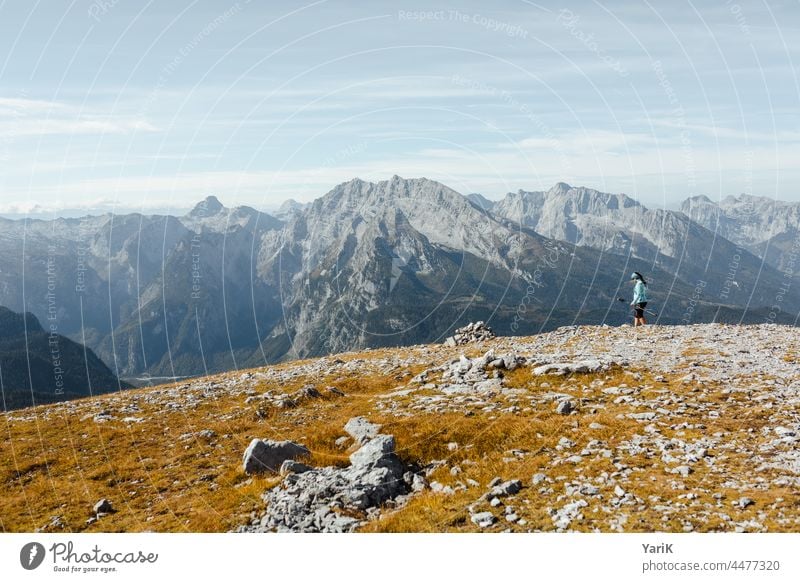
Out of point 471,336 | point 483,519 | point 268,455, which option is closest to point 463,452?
point 483,519

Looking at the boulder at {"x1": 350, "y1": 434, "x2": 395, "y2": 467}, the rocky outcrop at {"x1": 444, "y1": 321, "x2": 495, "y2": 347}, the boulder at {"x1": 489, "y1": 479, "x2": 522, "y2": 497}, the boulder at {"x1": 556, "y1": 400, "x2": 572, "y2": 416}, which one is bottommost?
the rocky outcrop at {"x1": 444, "y1": 321, "x2": 495, "y2": 347}

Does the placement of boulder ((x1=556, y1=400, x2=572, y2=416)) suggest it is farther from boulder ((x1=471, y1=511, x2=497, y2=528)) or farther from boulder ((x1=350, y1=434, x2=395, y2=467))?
boulder ((x1=471, y1=511, x2=497, y2=528))

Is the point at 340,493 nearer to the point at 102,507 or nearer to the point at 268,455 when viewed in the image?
the point at 268,455

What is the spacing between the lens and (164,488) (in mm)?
20250

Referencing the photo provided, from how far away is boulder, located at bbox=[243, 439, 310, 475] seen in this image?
66.0 feet

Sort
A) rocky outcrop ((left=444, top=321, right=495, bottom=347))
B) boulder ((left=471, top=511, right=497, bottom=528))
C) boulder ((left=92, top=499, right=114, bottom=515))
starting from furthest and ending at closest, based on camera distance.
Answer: rocky outcrop ((left=444, top=321, right=495, bottom=347))
boulder ((left=92, top=499, right=114, bottom=515))
boulder ((left=471, top=511, right=497, bottom=528))

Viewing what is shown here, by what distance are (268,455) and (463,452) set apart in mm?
7986

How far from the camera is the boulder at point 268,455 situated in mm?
20125

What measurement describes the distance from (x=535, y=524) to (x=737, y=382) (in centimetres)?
1588

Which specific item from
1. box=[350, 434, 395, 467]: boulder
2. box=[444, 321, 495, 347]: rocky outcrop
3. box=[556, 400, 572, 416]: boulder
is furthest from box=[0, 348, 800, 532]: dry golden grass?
box=[444, 321, 495, 347]: rocky outcrop

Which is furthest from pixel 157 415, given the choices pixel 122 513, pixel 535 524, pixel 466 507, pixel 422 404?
pixel 535 524

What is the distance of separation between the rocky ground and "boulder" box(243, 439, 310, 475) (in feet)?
0.21

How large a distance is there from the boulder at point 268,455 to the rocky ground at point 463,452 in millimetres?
66

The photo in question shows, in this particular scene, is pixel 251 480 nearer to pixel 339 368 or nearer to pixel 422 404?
pixel 422 404
